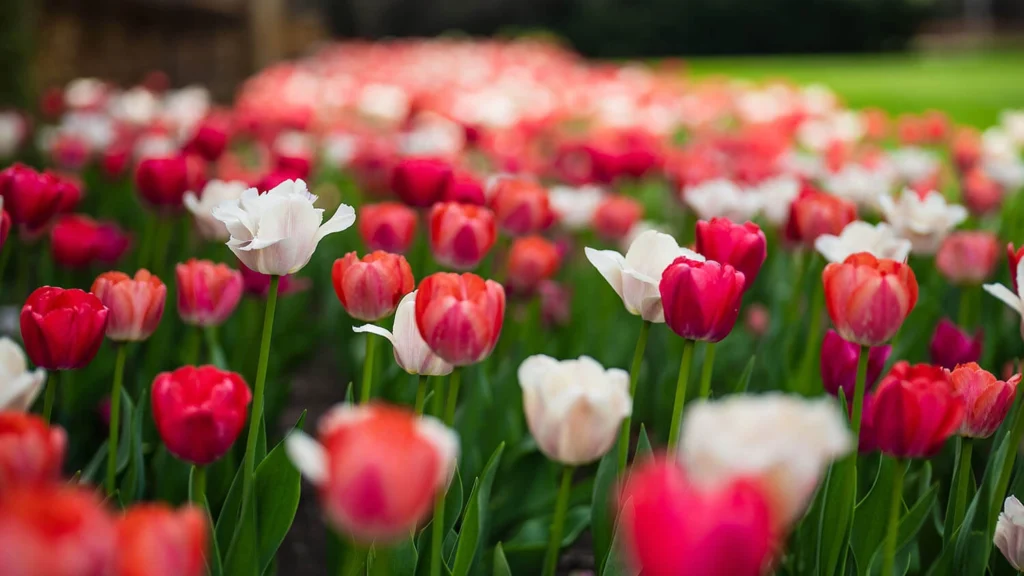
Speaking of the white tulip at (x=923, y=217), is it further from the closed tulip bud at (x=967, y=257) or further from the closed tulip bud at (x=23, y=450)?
the closed tulip bud at (x=23, y=450)

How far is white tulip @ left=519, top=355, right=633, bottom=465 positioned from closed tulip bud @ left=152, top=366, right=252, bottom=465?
28 cm

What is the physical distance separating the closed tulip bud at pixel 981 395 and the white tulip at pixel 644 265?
0.32m

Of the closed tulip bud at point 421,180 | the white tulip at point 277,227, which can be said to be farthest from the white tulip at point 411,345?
the closed tulip bud at point 421,180

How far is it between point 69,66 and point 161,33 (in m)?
1.39

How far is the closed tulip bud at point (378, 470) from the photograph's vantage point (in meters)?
0.54

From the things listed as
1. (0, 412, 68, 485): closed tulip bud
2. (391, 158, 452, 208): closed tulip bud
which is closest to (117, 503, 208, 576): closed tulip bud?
(0, 412, 68, 485): closed tulip bud

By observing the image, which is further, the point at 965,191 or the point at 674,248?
the point at 965,191

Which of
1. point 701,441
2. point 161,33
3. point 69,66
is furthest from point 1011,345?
point 161,33

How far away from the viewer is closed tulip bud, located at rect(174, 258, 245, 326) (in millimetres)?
1321

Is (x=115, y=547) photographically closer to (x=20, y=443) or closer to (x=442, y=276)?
(x=20, y=443)

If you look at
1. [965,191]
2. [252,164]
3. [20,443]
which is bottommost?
[252,164]

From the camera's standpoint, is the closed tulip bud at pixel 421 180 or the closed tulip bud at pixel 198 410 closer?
the closed tulip bud at pixel 198 410

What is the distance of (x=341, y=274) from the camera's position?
1.07m

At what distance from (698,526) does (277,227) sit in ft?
1.99
